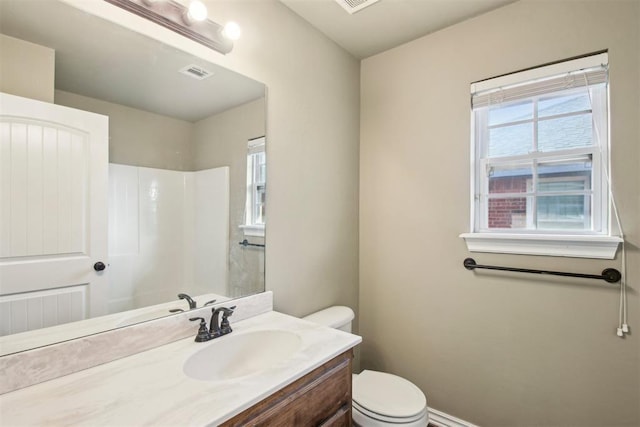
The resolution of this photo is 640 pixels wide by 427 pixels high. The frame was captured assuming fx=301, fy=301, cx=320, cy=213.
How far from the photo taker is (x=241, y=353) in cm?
126

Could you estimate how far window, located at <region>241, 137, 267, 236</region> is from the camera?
1537 millimetres

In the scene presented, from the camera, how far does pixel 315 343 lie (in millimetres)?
1170

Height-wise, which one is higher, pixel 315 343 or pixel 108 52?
pixel 108 52

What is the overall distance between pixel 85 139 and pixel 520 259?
6.65 feet

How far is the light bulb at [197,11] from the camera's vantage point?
1.19 metres

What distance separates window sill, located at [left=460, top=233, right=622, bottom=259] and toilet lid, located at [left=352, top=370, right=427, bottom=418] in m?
0.86

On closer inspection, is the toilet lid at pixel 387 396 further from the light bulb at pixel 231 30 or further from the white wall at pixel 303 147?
the light bulb at pixel 231 30

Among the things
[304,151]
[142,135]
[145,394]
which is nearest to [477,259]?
[304,151]

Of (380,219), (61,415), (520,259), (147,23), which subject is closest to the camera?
(61,415)

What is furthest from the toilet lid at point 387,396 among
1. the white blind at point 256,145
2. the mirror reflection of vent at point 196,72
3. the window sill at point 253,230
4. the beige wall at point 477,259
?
the mirror reflection of vent at point 196,72

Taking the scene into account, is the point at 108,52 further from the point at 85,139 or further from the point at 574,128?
the point at 574,128

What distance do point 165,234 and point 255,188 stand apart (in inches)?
19.3

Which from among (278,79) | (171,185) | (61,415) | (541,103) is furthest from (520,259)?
(61,415)

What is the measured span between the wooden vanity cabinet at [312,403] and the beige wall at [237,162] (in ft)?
1.94
